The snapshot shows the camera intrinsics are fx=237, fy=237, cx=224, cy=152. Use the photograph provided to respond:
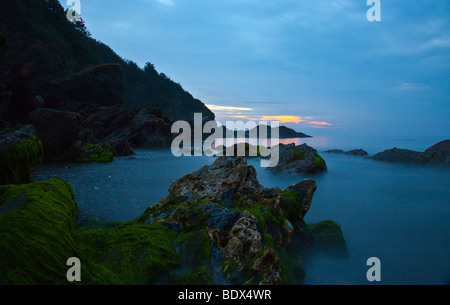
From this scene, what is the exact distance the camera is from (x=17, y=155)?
288 inches

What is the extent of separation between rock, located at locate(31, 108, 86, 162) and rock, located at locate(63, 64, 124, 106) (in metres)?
24.4

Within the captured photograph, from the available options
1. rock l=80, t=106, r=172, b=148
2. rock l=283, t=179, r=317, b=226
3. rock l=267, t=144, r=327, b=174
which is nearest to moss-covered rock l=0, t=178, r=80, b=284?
rock l=283, t=179, r=317, b=226

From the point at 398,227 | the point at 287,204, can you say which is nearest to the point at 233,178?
the point at 287,204

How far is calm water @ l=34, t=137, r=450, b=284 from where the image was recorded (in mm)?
4301

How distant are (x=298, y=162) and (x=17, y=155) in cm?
1288

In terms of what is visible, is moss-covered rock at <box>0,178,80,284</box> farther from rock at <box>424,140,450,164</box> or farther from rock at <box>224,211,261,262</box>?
rock at <box>424,140,450,164</box>

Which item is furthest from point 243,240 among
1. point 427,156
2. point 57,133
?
point 427,156

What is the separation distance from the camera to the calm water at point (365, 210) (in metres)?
4.30

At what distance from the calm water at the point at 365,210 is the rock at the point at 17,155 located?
1.58m

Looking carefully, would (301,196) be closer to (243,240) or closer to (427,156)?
(243,240)

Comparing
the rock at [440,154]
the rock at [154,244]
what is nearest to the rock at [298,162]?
the rock at [440,154]
